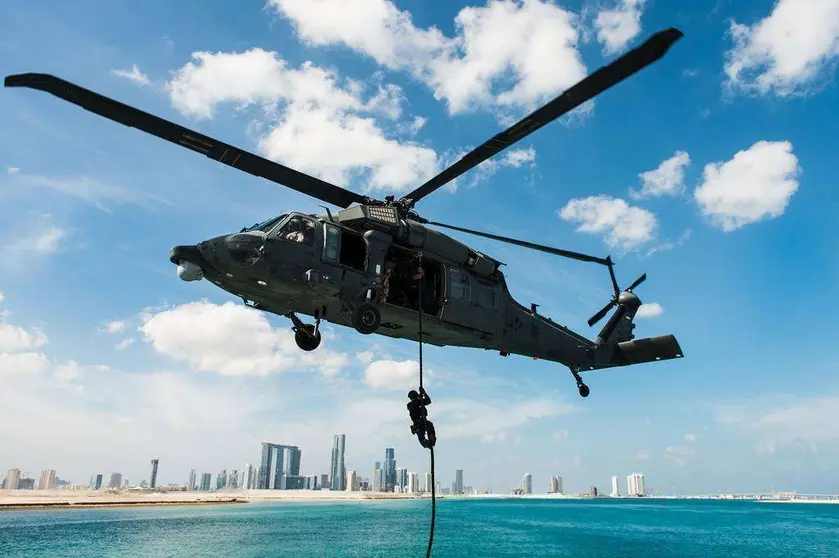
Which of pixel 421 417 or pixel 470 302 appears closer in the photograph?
pixel 421 417

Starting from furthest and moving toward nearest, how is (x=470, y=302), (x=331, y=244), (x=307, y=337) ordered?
(x=470, y=302)
(x=307, y=337)
(x=331, y=244)

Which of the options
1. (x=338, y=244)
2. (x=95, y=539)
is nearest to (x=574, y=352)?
(x=338, y=244)

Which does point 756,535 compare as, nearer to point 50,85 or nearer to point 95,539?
point 95,539

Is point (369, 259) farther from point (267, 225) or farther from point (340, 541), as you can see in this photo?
point (340, 541)

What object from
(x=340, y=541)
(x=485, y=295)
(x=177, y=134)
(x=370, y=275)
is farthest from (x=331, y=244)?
(x=340, y=541)

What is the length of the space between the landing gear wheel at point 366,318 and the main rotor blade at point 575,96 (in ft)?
12.0

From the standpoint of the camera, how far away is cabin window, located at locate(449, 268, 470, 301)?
A: 42.6 ft

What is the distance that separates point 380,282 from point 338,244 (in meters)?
1.25

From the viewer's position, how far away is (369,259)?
11820 millimetres

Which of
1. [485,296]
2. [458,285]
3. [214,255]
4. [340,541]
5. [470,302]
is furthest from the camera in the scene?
[340,541]

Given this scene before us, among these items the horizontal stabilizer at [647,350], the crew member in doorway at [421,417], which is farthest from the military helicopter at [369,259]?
the horizontal stabilizer at [647,350]

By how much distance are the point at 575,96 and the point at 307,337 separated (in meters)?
7.72

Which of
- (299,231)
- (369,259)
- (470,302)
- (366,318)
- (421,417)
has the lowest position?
(421,417)

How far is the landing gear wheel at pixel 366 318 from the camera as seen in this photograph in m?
11.2
